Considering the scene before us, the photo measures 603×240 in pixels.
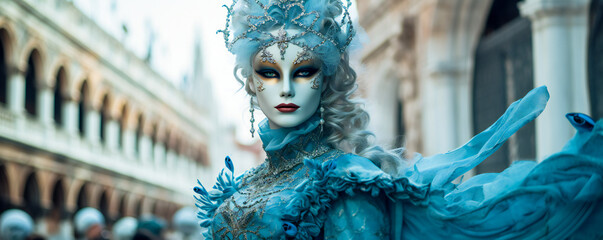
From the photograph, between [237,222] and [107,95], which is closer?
[237,222]

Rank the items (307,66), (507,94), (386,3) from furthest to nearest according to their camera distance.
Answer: (386,3) → (507,94) → (307,66)

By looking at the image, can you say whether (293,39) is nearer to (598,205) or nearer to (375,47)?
(598,205)

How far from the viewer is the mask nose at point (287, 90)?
2326mm

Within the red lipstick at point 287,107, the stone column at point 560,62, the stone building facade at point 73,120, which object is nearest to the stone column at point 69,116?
the stone building facade at point 73,120

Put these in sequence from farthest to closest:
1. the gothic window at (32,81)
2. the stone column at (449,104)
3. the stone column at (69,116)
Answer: the stone column at (69,116) → the gothic window at (32,81) → the stone column at (449,104)

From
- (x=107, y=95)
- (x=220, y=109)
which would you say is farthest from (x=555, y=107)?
(x=220, y=109)

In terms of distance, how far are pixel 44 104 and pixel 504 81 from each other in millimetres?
11302

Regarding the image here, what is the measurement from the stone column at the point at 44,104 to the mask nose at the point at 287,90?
608 inches

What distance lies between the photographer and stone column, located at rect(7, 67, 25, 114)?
15156 mm

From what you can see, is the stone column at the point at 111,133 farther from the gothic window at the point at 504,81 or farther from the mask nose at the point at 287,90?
the mask nose at the point at 287,90

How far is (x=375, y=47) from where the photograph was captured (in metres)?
12.8

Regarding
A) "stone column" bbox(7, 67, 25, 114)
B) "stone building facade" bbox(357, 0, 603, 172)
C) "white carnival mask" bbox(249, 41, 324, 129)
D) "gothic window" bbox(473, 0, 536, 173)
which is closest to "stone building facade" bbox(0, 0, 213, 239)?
"stone column" bbox(7, 67, 25, 114)

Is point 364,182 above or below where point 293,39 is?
below

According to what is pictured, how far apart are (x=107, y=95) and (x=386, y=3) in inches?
476
